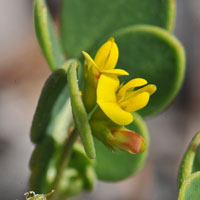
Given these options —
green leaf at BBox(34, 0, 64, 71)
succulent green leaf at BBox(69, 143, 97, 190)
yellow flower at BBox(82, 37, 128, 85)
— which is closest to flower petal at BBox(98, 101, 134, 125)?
yellow flower at BBox(82, 37, 128, 85)

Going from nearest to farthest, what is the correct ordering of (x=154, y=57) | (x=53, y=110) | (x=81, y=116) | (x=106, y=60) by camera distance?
(x=81, y=116) < (x=106, y=60) < (x=53, y=110) < (x=154, y=57)

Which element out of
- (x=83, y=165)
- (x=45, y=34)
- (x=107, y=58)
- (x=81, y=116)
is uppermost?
(x=45, y=34)

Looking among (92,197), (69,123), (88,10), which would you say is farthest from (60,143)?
(92,197)

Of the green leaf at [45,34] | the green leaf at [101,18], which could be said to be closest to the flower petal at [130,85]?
the green leaf at [45,34]

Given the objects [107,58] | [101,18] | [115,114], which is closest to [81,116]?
[115,114]

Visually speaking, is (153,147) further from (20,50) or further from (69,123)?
(69,123)

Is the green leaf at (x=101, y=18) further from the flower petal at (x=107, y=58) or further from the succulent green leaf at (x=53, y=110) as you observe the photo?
the flower petal at (x=107, y=58)

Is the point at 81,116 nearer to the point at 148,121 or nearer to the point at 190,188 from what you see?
the point at 190,188
